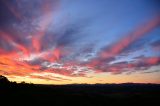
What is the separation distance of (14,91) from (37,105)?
41.0 ft

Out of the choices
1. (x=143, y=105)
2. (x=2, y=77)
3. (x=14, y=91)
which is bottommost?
(x=143, y=105)

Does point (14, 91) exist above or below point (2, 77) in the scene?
below

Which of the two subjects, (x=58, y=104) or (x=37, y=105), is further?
(x=58, y=104)

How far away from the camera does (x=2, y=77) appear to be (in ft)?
229

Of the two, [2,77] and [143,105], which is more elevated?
[2,77]

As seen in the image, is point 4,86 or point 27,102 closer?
point 27,102

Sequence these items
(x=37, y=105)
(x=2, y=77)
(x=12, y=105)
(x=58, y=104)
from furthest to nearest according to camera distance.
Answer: (x=2, y=77)
(x=58, y=104)
(x=37, y=105)
(x=12, y=105)

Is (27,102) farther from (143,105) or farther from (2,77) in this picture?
(143,105)

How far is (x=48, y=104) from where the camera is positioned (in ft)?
185

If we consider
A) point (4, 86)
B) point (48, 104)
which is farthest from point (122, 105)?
point (4, 86)

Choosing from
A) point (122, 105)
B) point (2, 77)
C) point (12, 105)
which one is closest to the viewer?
point (12, 105)

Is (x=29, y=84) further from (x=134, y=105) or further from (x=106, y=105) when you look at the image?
(x=134, y=105)

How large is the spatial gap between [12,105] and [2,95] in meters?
7.72

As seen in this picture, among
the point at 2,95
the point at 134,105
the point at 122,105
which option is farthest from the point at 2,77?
the point at 134,105
